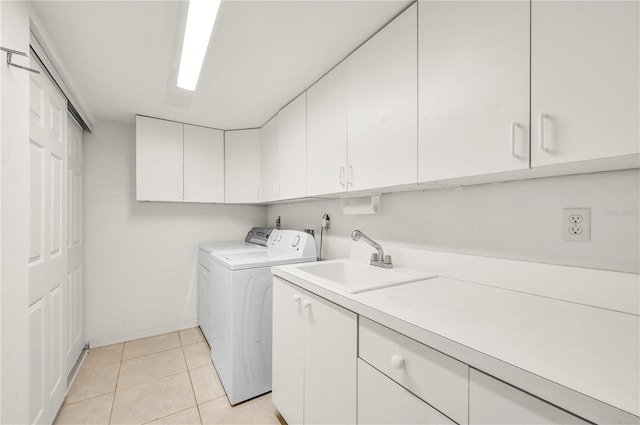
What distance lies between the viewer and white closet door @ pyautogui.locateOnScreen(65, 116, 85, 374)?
2010 millimetres

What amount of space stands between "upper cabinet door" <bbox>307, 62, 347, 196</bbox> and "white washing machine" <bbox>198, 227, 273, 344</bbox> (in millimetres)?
1125

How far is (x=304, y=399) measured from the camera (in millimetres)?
1302

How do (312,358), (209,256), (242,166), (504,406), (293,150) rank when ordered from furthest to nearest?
(242,166) < (209,256) < (293,150) < (312,358) < (504,406)

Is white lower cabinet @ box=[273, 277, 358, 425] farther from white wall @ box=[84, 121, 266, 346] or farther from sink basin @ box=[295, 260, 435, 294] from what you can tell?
white wall @ box=[84, 121, 266, 346]

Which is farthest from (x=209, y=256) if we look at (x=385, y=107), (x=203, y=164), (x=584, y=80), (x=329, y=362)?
(x=584, y=80)

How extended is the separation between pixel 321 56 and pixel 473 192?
1.19 metres

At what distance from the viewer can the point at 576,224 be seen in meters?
0.95

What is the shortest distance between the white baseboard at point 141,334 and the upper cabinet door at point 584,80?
11.3 feet

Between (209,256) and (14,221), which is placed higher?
(14,221)

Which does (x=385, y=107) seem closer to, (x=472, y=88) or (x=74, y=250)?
(x=472, y=88)

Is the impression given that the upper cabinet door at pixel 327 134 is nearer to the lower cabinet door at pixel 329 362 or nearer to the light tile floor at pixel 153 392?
the lower cabinet door at pixel 329 362

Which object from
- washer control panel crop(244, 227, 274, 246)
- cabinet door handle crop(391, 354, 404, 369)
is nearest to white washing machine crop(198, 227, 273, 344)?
washer control panel crop(244, 227, 274, 246)

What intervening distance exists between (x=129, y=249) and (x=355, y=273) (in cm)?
250

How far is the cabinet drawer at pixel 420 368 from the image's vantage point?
2.20ft
